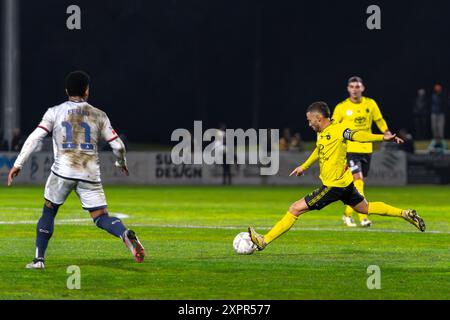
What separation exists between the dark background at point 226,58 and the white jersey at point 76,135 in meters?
34.3

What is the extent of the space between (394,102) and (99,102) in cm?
1314

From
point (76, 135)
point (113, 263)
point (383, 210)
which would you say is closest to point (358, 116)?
point (383, 210)

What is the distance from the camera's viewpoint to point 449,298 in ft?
33.4

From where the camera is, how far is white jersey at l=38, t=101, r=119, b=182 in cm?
1202

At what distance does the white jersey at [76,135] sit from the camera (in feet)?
39.4

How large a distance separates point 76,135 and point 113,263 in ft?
5.42

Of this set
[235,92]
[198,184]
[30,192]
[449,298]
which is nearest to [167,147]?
[235,92]

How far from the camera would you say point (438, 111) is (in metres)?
39.6

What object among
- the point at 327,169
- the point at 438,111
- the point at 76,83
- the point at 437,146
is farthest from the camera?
the point at 438,111

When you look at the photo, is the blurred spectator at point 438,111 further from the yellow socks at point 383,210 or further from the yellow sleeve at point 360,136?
the yellow sleeve at point 360,136

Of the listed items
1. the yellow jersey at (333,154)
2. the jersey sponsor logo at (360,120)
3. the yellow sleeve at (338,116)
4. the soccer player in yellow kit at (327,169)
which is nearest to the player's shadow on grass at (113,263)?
the soccer player in yellow kit at (327,169)

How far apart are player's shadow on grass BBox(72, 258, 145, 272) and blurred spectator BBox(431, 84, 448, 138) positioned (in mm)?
27227

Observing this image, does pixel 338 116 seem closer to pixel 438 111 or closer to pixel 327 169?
pixel 327 169

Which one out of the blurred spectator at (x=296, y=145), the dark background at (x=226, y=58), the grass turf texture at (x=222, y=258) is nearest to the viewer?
the grass turf texture at (x=222, y=258)
